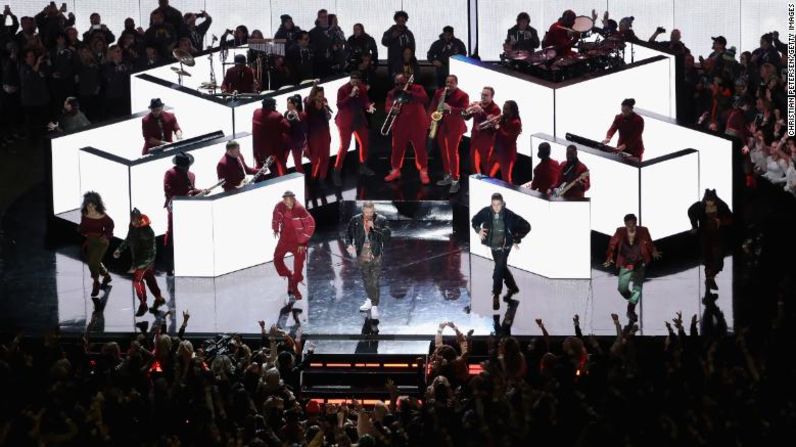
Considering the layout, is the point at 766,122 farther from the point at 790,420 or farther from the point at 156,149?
the point at 790,420

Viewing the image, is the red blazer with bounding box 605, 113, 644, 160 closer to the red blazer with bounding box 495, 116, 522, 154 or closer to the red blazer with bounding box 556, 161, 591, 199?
the red blazer with bounding box 495, 116, 522, 154

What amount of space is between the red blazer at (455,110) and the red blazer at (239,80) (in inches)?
94.1

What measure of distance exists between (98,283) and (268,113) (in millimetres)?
3547

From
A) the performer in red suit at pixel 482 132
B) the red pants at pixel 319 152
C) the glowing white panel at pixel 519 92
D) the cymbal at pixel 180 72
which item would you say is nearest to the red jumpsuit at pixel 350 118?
the red pants at pixel 319 152

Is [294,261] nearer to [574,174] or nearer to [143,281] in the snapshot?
[143,281]

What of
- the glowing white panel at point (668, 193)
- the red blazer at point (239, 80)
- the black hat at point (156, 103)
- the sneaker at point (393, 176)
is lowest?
the glowing white panel at point (668, 193)

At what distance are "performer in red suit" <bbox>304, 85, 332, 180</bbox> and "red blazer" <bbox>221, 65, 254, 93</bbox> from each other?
3.20 ft

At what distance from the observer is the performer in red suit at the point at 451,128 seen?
22812 millimetres

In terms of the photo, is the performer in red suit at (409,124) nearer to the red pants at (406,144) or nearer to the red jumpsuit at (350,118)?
the red pants at (406,144)

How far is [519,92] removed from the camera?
23.6m

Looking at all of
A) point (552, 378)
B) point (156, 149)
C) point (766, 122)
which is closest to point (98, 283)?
point (156, 149)

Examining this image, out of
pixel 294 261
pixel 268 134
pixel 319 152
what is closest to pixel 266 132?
pixel 268 134

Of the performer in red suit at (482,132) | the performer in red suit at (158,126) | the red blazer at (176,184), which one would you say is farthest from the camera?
the performer in red suit at (158,126)

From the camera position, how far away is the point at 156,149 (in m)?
21.9
